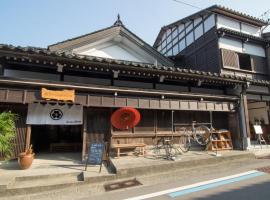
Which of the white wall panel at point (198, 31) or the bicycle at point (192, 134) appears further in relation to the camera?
the white wall panel at point (198, 31)

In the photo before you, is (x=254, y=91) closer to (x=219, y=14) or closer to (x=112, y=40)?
(x=219, y=14)

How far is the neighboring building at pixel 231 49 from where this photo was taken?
1462 centimetres

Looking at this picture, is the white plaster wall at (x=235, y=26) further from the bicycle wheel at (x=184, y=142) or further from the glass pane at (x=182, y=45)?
the bicycle wheel at (x=184, y=142)

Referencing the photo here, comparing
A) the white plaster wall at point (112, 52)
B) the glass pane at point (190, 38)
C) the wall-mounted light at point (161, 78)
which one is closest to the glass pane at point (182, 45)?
the glass pane at point (190, 38)

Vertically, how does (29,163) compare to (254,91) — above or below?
below

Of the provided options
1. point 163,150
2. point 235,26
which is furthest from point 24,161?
point 235,26

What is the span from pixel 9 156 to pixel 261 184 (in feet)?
30.0

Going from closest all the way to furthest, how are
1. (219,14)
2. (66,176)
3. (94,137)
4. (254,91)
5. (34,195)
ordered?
(34,195) < (66,176) < (94,137) < (254,91) < (219,14)

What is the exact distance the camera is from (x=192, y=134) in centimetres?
1135

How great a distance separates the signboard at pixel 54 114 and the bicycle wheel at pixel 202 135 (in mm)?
6230

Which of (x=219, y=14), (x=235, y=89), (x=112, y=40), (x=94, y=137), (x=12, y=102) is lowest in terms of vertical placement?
(x=94, y=137)

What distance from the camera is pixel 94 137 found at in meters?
9.73

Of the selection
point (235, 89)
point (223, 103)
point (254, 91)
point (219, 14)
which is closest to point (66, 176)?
point (223, 103)

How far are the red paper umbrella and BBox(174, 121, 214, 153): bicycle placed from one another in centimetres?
306
